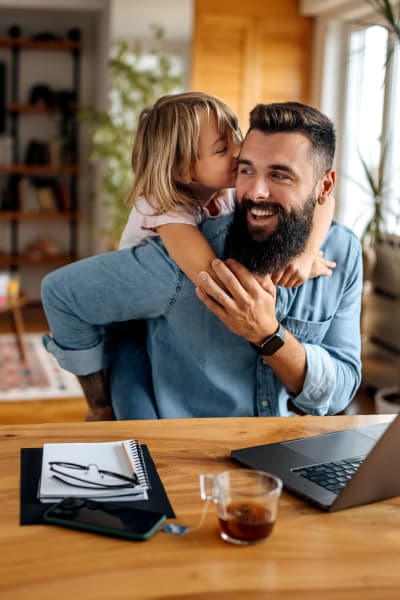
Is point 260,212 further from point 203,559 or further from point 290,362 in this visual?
point 203,559

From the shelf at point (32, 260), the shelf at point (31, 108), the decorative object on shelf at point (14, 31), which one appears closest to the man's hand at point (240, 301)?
the shelf at point (32, 260)

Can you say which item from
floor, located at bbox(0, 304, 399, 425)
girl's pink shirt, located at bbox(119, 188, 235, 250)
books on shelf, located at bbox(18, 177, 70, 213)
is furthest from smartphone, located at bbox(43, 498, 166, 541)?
books on shelf, located at bbox(18, 177, 70, 213)

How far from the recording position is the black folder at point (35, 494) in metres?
1.08

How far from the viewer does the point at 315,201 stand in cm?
178

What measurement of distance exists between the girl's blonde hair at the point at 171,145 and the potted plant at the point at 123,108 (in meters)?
3.82

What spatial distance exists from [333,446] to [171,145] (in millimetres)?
808

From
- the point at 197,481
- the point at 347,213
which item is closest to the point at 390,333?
the point at 347,213

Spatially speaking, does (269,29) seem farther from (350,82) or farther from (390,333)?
(390,333)

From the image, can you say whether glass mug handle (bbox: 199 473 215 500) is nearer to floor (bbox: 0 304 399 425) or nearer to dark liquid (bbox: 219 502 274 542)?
dark liquid (bbox: 219 502 274 542)

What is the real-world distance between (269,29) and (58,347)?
464 centimetres

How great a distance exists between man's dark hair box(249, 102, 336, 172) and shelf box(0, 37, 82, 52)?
5.58m

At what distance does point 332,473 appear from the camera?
1.25 metres

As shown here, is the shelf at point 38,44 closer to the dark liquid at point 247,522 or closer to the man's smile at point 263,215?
the man's smile at point 263,215

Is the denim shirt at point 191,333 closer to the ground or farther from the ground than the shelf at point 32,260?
farther from the ground
